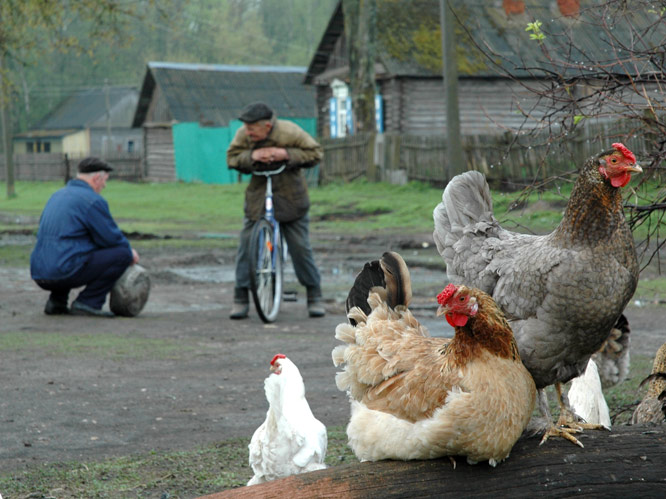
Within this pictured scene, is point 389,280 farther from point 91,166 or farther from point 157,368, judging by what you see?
point 91,166

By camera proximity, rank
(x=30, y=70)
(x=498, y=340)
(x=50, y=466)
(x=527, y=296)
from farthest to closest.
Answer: (x=30, y=70)
(x=50, y=466)
(x=527, y=296)
(x=498, y=340)

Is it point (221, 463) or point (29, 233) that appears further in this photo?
point (29, 233)

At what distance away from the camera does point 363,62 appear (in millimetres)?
30797

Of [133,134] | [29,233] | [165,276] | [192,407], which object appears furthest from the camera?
[133,134]

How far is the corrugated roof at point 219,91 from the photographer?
4534 centimetres

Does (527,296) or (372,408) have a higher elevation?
(527,296)

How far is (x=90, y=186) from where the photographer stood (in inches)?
393

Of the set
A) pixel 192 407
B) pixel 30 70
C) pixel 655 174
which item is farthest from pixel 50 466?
pixel 30 70

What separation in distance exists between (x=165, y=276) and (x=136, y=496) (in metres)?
8.92

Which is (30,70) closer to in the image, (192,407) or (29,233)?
(29,233)

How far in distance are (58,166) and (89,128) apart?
21.5 metres

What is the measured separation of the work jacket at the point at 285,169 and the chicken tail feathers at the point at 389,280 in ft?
16.8

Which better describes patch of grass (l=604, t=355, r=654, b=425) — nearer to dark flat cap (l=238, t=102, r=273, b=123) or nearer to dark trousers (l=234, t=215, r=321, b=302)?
dark trousers (l=234, t=215, r=321, b=302)

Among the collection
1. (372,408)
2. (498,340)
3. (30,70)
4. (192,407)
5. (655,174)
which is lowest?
(192,407)
